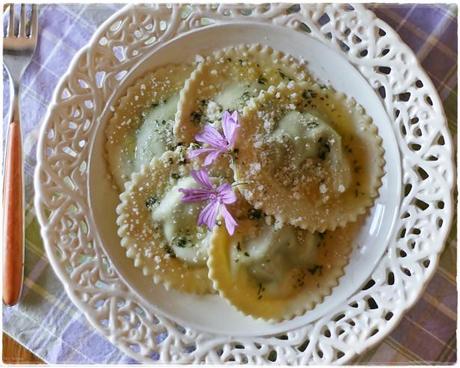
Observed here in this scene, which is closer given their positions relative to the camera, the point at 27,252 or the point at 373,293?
the point at 373,293

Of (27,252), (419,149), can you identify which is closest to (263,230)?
(419,149)

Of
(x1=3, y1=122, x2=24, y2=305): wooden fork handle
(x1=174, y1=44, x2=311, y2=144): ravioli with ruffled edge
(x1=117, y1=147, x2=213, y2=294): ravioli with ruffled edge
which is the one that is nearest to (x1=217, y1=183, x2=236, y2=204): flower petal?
(x1=117, y1=147, x2=213, y2=294): ravioli with ruffled edge

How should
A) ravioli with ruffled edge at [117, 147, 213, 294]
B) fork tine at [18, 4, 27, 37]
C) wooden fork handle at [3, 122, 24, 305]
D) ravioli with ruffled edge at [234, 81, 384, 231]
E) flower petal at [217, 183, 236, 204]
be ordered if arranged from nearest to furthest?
flower petal at [217, 183, 236, 204]
ravioli with ruffled edge at [234, 81, 384, 231]
ravioli with ruffled edge at [117, 147, 213, 294]
wooden fork handle at [3, 122, 24, 305]
fork tine at [18, 4, 27, 37]

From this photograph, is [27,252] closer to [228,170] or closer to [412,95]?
[228,170]

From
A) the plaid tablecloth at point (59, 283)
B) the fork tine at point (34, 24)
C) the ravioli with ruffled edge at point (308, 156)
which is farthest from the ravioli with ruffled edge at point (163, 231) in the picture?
the fork tine at point (34, 24)

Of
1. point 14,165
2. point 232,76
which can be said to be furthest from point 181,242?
point 14,165

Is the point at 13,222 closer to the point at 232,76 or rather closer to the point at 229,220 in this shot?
the point at 229,220

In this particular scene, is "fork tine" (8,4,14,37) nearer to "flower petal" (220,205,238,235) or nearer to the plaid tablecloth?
the plaid tablecloth
